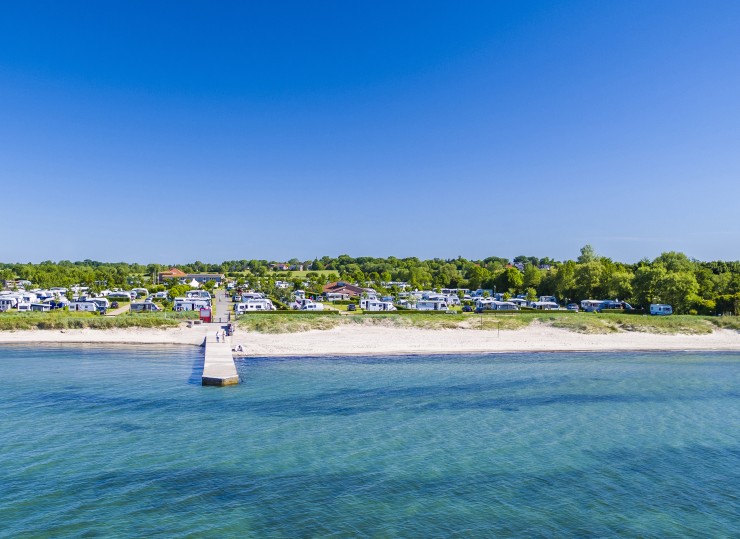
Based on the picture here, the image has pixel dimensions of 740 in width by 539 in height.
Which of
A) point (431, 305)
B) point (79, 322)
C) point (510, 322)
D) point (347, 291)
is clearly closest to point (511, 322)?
point (510, 322)

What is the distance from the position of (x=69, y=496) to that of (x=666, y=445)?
65.4 ft

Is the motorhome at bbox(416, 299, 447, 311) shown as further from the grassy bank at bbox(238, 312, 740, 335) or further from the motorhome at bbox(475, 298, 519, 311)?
the grassy bank at bbox(238, 312, 740, 335)

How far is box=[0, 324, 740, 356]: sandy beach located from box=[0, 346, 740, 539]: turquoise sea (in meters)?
8.96

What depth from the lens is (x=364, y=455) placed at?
16.7 meters

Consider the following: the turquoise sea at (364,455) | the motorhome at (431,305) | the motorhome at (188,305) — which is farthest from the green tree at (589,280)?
the motorhome at (188,305)

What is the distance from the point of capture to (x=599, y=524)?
495 inches

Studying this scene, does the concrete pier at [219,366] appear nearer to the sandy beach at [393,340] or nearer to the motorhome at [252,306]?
the sandy beach at [393,340]

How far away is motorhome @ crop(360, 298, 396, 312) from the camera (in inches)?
2429

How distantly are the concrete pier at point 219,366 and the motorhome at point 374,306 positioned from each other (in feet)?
85.7

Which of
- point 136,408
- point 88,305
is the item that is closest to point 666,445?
point 136,408

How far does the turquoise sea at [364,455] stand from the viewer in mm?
12500

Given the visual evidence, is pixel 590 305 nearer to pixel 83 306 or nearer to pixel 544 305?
pixel 544 305

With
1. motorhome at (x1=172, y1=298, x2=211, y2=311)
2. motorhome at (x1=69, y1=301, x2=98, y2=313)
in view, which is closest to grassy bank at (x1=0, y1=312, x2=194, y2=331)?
motorhome at (x1=69, y1=301, x2=98, y2=313)

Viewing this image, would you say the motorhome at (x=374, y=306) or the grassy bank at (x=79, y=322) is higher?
the motorhome at (x=374, y=306)
